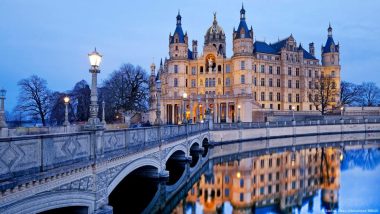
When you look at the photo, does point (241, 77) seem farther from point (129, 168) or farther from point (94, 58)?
point (94, 58)

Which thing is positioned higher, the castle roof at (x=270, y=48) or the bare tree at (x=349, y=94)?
the castle roof at (x=270, y=48)

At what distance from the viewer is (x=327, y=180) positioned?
2452cm

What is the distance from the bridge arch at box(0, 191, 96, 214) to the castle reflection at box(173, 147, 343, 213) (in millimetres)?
6955

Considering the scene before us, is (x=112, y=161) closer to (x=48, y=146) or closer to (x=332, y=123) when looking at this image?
(x=48, y=146)

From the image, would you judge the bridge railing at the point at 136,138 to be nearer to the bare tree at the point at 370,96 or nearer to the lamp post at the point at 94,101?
the lamp post at the point at 94,101

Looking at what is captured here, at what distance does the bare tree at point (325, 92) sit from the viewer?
266 feet

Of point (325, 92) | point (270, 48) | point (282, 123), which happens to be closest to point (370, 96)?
point (325, 92)

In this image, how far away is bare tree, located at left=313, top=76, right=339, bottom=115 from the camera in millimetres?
81056

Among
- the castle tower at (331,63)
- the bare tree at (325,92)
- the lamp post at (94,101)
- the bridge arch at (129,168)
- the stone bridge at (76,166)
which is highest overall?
the castle tower at (331,63)

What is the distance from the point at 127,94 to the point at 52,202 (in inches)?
1610

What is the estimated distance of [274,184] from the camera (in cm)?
2347

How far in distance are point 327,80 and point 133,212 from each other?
253 feet

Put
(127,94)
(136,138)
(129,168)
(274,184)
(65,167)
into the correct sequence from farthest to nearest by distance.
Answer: (127,94) → (274,184) → (136,138) → (129,168) → (65,167)

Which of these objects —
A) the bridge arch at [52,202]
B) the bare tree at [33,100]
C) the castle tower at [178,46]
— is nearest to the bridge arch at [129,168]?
the bridge arch at [52,202]
